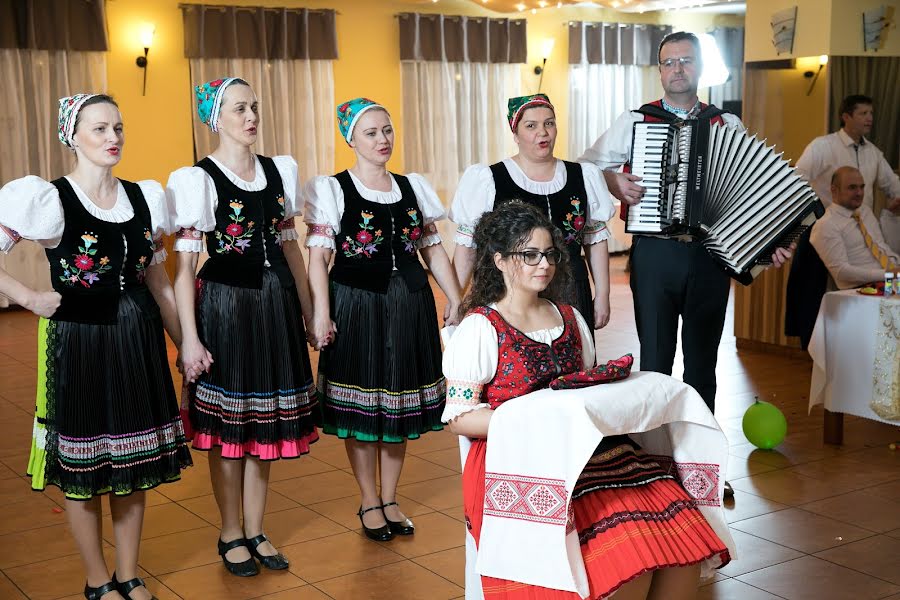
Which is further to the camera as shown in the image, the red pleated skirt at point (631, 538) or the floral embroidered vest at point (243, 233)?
the floral embroidered vest at point (243, 233)

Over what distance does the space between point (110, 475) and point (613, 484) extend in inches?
57.0

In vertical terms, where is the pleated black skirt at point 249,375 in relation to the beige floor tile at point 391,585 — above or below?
above

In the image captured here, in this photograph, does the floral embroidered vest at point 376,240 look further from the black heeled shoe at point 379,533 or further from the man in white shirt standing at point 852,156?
the man in white shirt standing at point 852,156

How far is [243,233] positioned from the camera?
323 cm

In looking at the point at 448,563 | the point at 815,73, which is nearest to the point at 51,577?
the point at 448,563

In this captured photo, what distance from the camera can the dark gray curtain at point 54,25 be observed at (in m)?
8.93

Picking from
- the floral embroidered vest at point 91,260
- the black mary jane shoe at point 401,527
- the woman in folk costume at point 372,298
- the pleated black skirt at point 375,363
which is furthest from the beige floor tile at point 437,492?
the floral embroidered vest at point 91,260

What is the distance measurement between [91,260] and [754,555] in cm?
228

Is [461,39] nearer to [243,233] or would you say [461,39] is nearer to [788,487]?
[788,487]

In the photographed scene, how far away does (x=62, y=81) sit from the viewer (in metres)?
9.23

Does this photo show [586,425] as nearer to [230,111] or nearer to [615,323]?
[230,111]

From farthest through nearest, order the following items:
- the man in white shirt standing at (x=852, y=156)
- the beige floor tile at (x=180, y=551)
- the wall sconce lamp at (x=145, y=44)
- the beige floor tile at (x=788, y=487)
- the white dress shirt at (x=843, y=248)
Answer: the wall sconce lamp at (x=145, y=44) < the man in white shirt standing at (x=852, y=156) < the white dress shirt at (x=843, y=248) < the beige floor tile at (x=788, y=487) < the beige floor tile at (x=180, y=551)

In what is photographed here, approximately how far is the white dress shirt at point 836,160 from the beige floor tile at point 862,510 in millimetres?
2513

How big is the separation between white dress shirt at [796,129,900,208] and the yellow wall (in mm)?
5747
